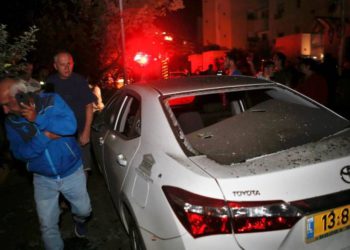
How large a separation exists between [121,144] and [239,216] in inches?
60.8

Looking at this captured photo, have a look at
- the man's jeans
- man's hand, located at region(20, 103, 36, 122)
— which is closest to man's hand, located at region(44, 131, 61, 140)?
man's hand, located at region(20, 103, 36, 122)

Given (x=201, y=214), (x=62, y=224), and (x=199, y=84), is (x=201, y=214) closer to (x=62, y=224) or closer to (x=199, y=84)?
(x=199, y=84)

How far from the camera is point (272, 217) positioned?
1.93 metres

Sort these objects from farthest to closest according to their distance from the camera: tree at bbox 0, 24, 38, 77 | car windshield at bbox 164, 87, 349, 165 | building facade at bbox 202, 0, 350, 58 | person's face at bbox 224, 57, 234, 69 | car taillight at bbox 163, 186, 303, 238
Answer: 1. building facade at bbox 202, 0, 350, 58
2. person's face at bbox 224, 57, 234, 69
3. tree at bbox 0, 24, 38, 77
4. car windshield at bbox 164, 87, 349, 165
5. car taillight at bbox 163, 186, 303, 238

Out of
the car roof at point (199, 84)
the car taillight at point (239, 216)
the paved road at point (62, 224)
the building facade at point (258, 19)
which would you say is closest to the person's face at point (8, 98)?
the car roof at point (199, 84)

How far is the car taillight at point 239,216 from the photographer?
1923 mm

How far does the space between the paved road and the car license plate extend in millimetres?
2195

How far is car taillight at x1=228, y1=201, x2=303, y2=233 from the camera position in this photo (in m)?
1.92

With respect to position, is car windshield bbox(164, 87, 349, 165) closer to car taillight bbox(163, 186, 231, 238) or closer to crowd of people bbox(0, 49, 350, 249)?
car taillight bbox(163, 186, 231, 238)

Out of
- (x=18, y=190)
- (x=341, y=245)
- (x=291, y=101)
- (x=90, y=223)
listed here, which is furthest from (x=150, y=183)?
(x=18, y=190)

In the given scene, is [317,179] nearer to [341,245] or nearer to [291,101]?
[341,245]

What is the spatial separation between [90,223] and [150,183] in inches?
84.7

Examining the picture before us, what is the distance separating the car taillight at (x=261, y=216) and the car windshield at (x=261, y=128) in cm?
40

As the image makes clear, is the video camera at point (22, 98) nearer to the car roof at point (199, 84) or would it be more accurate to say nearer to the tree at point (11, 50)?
the car roof at point (199, 84)
